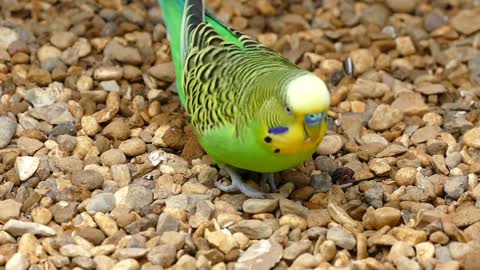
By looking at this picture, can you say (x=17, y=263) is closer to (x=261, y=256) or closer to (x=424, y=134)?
(x=261, y=256)

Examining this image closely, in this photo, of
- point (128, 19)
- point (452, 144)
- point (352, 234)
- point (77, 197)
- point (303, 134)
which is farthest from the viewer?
point (128, 19)

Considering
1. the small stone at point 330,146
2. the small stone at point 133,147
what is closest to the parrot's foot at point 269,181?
the small stone at point 330,146

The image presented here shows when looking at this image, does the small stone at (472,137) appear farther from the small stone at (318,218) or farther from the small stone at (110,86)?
the small stone at (110,86)

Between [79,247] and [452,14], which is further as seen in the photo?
[452,14]

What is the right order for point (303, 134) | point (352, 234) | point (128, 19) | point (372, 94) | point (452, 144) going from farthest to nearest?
point (128, 19), point (372, 94), point (452, 144), point (352, 234), point (303, 134)

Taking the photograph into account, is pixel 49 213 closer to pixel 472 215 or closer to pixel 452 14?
pixel 472 215

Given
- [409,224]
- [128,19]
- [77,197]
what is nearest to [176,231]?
[77,197]

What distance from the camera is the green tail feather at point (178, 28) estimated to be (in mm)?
A: 3906

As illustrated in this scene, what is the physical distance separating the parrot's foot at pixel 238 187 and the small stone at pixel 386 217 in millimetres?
475

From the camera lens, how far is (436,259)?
10.8 feet

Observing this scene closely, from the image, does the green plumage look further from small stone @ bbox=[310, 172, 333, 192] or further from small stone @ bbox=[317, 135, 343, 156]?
small stone @ bbox=[317, 135, 343, 156]

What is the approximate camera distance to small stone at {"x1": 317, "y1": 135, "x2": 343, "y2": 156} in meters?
4.01

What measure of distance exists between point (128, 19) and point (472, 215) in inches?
91.4

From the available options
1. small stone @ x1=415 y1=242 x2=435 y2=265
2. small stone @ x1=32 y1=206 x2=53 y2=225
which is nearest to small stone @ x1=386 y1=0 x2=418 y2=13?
small stone @ x1=415 y1=242 x2=435 y2=265
